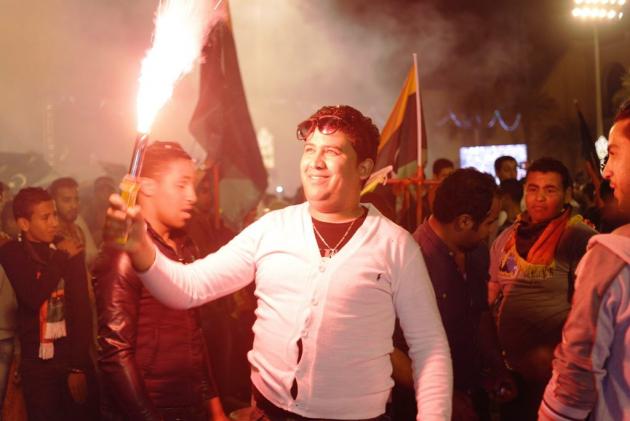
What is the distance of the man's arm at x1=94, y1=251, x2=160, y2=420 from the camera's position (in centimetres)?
292

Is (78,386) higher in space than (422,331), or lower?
lower

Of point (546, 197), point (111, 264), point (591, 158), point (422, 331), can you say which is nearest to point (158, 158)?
point (111, 264)

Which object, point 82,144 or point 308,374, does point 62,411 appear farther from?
point 82,144

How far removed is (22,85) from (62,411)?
45.3ft

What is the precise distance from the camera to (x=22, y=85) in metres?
16.7

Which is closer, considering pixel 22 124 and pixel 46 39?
pixel 46 39

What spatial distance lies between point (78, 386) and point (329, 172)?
2932 millimetres

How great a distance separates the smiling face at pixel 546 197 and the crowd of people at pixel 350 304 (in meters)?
0.16

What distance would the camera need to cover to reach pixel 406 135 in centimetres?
729

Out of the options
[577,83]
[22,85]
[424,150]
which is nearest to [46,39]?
[22,85]

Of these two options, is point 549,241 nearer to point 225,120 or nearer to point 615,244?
point 615,244

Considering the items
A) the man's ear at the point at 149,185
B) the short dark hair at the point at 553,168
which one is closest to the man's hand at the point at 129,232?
the man's ear at the point at 149,185

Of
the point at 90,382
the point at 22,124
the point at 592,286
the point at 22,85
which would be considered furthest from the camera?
the point at 22,124

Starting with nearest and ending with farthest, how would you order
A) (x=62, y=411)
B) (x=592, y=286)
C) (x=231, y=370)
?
1. (x=592, y=286)
2. (x=62, y=411)
3. (x=231, y=370)
